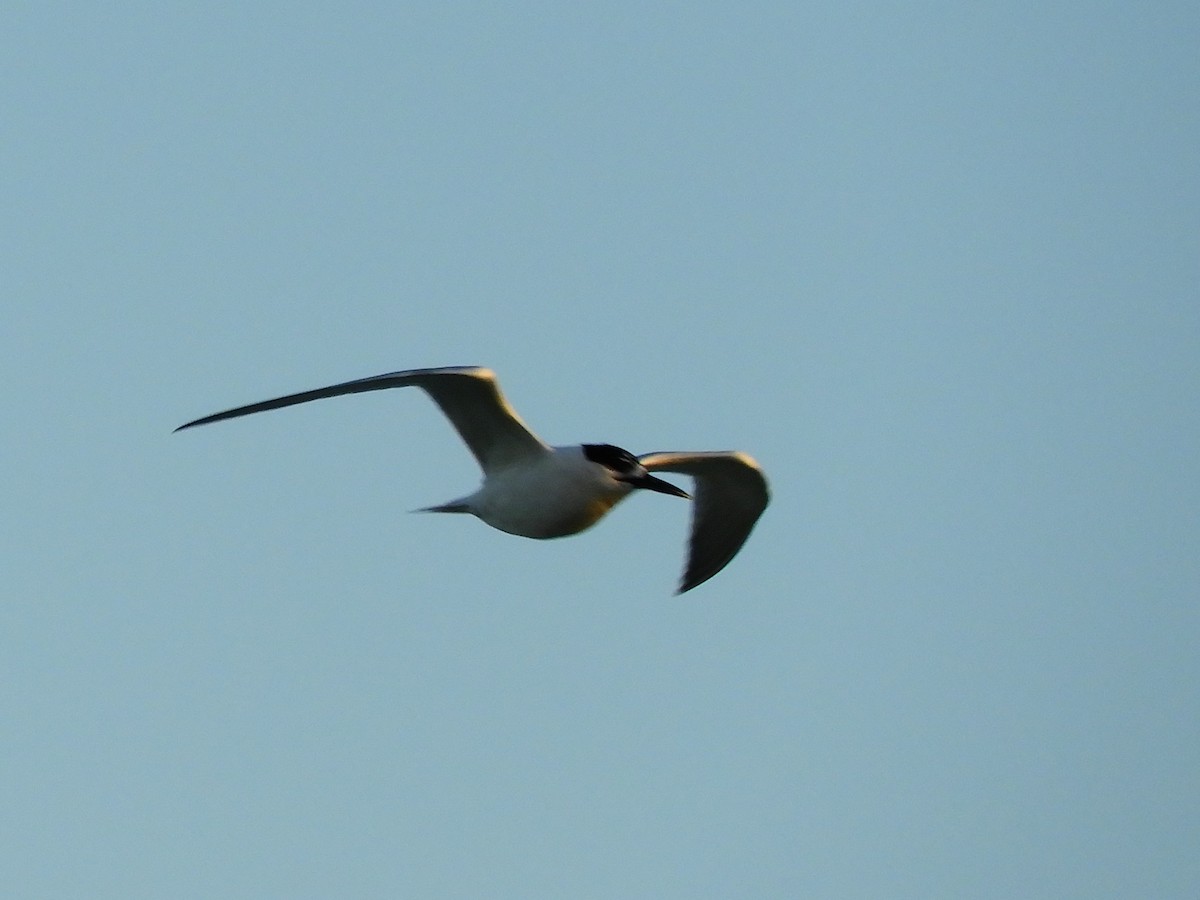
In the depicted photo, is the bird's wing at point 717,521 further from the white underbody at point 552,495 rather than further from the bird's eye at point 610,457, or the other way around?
the white underbody at point 552,495

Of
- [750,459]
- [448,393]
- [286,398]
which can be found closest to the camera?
[286,398]

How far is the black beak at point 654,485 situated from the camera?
16.7 m

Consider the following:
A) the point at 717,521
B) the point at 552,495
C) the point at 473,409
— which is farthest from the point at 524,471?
the point at 717,521

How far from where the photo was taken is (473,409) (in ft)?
53.0

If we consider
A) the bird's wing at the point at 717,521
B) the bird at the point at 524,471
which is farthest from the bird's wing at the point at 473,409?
the bird's wing at the point at 717,521

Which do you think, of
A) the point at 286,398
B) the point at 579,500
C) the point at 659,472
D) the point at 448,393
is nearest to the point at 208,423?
the point at 286,398

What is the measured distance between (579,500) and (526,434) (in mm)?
791

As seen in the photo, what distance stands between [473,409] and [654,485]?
77.5 inches

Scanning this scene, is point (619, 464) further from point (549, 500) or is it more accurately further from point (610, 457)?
point (549, 500)

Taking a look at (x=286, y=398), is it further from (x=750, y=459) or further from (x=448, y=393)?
(x=750, y=459)

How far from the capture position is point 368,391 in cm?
1472

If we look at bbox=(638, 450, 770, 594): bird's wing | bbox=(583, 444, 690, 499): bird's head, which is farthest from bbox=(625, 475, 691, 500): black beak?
bbox=(638, 450, 770, 594): bird's wing

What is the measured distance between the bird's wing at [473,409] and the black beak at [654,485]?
36.6 inches

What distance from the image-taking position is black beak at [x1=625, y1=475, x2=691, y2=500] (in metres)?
16.7
